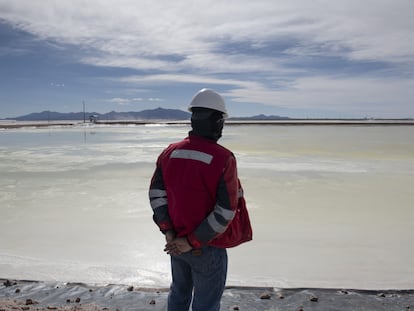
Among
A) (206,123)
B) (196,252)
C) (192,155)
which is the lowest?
(196,252)

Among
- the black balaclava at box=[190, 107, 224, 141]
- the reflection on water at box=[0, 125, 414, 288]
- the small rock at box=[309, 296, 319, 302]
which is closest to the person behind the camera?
the black balaclava at box=[190, 107, 224, 141]

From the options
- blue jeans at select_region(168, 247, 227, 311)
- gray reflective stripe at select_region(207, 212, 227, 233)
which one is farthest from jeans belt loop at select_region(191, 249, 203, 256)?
gray reflective stripe at select_region(207, 212, 227, 233)

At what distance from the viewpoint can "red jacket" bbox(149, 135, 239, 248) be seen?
1.95 meters

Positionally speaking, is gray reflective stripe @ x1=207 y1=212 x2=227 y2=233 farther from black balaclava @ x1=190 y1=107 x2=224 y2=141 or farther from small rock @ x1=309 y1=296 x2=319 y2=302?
small rock @ x1=309 y1=296 x2=319 y2=302

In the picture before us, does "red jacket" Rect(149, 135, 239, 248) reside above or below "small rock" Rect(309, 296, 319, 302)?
above

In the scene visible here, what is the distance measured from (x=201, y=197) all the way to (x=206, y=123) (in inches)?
14.2

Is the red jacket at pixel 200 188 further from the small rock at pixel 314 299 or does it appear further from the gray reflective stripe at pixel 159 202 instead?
the small rock at pixel 314 299

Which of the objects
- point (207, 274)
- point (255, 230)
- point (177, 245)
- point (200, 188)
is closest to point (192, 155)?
point (200, 188)

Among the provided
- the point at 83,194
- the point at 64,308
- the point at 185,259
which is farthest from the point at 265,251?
the point at 83,194

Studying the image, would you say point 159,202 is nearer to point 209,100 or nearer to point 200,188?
point 200,188

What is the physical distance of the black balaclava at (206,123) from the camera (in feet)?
6.74

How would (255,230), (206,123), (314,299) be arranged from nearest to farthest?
1. (206,123)
2. (314,299)
3. (255,230)

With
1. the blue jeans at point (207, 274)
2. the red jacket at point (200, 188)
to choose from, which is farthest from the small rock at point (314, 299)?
the red jacket at point (200, 188)

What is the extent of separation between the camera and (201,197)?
199 cm
